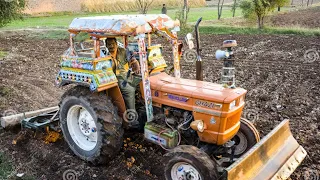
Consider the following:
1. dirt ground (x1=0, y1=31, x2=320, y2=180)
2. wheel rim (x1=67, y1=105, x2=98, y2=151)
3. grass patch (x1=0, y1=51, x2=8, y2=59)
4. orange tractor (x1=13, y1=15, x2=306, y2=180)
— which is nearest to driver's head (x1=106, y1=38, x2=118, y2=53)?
orange tractor (x1=13, y1=15, x2=306, y2=180)

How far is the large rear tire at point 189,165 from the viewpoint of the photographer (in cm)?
396

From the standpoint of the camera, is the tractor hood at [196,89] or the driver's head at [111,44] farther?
the driver's head at [111,44]

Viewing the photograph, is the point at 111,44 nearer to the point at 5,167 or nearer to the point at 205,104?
the point at 205,104

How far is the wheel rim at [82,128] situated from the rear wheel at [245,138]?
216 centimetres

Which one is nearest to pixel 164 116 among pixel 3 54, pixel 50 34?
pixel 3 54

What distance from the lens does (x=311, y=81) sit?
902 cm

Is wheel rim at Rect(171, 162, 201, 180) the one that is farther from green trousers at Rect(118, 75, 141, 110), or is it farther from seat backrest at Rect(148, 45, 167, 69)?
seat backrest at Rect(148, 45, 167, 69)

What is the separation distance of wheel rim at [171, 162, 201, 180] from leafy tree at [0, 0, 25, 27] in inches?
477

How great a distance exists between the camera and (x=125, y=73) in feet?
17.0

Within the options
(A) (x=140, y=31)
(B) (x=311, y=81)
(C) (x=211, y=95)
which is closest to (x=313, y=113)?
(B) (x=311, y=81)

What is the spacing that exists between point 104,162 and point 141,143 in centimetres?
92

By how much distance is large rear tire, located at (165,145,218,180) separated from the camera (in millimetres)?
3963

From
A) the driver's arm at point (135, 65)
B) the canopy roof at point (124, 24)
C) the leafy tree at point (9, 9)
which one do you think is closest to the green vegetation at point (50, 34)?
the leafy tree at point (9, 9)

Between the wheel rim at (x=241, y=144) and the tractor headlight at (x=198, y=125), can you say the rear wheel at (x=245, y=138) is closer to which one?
the wheel rim at (x=241, y=144)
